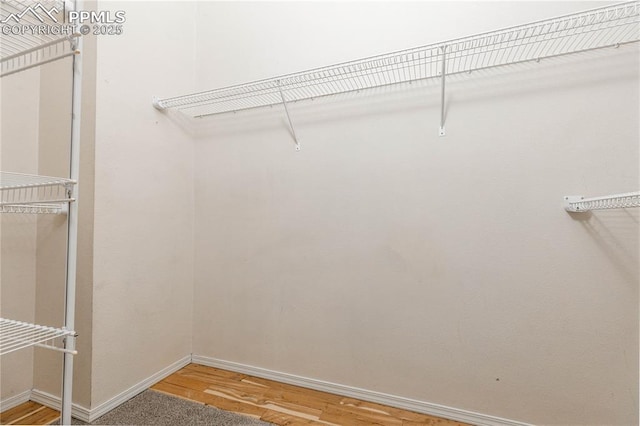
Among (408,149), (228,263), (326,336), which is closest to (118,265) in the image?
(228,263)

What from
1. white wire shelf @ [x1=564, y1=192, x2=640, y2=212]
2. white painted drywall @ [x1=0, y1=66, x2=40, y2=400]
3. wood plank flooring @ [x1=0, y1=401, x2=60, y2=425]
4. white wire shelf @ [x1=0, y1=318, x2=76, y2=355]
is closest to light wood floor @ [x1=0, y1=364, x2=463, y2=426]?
wood plank flooring @ [x1=0, y1=401, x2=60, y2=425]

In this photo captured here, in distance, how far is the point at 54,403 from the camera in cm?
142

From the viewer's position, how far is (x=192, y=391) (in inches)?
61.7

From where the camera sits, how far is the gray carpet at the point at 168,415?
4.38ft

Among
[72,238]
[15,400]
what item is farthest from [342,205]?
[15,400]

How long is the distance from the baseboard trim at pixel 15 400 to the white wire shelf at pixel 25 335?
2.10ft

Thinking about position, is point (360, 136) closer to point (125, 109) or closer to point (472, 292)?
point (472, 292)

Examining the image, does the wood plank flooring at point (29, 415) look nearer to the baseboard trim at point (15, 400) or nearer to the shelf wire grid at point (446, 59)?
the baseboard trim at point (15, 400)

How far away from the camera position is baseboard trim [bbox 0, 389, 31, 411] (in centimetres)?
137

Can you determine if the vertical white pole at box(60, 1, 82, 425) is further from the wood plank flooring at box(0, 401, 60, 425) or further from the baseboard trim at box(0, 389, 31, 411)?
the baseboard trim at box(0, 389, 31, 411)

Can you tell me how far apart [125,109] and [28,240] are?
0.77m

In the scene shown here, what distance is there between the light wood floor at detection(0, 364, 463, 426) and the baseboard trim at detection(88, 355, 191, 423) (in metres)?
0.03

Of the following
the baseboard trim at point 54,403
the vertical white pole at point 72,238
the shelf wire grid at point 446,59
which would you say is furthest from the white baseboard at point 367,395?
the shelf wire grid at point 446,59

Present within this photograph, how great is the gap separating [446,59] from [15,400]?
252 centimetres
